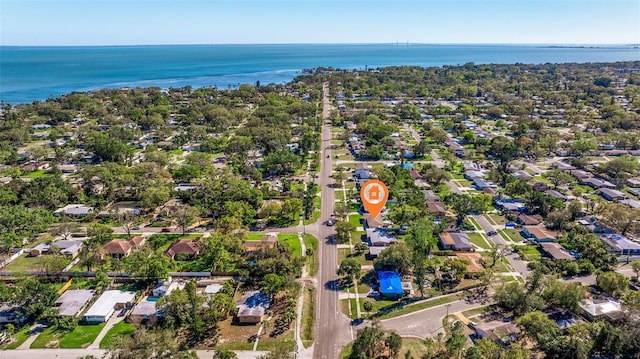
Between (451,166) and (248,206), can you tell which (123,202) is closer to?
(248,206)

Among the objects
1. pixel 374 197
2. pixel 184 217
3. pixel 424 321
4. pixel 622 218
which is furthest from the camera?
pixel 374 197

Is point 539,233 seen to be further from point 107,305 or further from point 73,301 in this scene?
point 73,301

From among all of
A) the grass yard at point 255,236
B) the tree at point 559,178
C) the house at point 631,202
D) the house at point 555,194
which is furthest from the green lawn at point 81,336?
the house at point 631,202

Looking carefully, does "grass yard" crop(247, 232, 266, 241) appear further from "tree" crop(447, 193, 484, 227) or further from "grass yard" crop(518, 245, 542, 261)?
"grass yard" crop(518, 245, 542, 261)

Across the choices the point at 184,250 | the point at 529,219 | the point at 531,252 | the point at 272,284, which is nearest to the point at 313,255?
the point at 272,284

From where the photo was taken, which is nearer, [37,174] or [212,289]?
[212,289]

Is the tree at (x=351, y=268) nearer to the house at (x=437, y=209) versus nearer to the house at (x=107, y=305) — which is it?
the house at (x=437, y=209)
